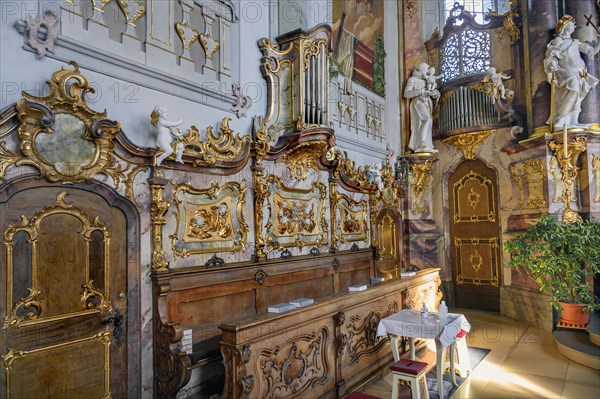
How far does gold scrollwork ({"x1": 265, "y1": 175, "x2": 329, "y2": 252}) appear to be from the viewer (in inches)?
227

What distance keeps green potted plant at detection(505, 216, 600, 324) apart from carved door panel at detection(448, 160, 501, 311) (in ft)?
7.31

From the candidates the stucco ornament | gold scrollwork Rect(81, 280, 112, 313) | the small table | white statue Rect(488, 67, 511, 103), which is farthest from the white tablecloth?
white statue Rect(488, 67, 511, 103)

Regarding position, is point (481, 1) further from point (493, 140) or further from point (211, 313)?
point (211, 313)

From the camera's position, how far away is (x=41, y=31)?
351 cm

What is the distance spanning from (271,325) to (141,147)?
2110mm

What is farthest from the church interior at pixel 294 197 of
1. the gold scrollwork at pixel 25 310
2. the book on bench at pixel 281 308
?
the book on bench at pixel 281 308

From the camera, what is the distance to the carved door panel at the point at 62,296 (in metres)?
3.22

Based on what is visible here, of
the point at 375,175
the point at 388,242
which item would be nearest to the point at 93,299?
the point at 375,175

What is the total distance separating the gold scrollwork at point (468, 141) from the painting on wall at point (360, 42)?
6.25 ft

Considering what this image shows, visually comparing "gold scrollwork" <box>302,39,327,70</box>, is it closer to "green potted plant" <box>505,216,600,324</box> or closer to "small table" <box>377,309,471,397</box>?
"small table" <box>377,309,471,397</box>

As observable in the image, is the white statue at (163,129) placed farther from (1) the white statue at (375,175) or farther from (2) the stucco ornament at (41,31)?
(1) the white statue at (375,175)

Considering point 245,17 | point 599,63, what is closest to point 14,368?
point 245,17

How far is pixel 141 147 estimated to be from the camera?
4.07 metres

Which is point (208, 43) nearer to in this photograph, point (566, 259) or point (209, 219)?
point (209, 219)
